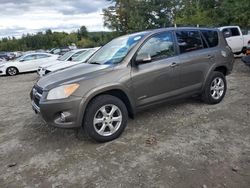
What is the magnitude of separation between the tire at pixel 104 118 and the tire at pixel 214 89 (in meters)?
2.11

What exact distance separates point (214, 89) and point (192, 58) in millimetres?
1040

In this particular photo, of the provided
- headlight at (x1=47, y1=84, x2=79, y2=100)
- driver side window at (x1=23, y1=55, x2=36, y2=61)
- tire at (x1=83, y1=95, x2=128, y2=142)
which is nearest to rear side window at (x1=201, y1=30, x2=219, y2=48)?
tire at (x1=83, y1=95, x2=128, y2=142)

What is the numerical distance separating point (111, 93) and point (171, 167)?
153 centimetres

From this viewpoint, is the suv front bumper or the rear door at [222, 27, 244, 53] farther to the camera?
the rear door at [222, 27, 244, 53]

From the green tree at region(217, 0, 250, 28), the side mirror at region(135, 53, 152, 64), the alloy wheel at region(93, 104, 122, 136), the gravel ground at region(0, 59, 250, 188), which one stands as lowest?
the gravel ground at region(0, 59, 250, 188)

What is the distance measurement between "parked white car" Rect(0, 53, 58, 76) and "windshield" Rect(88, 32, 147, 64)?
11.8 metres

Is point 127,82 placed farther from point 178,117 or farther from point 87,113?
point 178,117

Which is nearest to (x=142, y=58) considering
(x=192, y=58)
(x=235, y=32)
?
(x=192, y=58)

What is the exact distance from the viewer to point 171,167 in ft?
11.2

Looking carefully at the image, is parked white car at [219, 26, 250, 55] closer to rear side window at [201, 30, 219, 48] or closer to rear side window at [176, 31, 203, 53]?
rear side window at [201, 30, 219, 48]

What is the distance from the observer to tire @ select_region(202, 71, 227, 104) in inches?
220

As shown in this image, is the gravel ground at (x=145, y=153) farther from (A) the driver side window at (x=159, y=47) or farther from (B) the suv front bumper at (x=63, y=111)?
(A) the driver side window at (x=159, y=47)

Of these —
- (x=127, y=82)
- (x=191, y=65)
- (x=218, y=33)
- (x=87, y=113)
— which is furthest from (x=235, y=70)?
(x=87, y=113)

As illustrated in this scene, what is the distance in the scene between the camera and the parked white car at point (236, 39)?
45.2 feet
